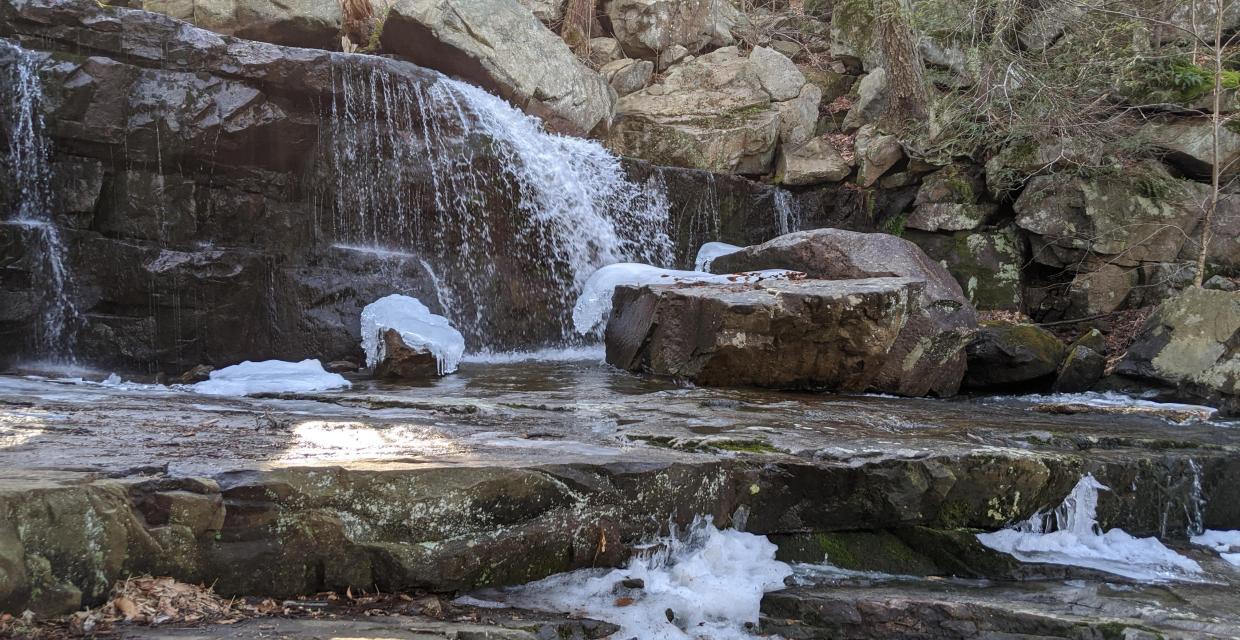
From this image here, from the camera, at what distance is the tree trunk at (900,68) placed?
12.8 m

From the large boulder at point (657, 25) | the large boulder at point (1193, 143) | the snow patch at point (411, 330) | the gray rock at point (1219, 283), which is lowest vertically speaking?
the snow patch at point (411, 330)

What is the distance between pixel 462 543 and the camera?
8.78ft

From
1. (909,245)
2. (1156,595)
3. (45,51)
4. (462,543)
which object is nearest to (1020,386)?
(909,245)

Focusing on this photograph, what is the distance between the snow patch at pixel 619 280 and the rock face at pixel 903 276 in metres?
0.35

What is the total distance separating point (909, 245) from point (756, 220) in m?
3.51

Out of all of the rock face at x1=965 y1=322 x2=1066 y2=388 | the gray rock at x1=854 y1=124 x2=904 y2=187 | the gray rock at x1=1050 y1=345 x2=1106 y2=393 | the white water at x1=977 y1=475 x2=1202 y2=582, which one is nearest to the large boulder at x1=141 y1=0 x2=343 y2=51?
the gray rock at x1=854 y1=124 x2=904 y2=187

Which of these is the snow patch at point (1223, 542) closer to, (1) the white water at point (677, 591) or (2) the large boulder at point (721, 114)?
(1) the white water at point (677, 591)

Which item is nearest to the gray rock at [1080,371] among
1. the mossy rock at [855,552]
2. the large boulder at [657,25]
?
the mossy rock at [855,552]

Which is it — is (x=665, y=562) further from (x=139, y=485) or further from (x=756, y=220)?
(x=756, y=220)

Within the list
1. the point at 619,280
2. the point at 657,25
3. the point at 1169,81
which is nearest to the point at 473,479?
the point at 619,280

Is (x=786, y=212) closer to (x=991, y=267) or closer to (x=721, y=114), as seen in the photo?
(x=721, y=114)

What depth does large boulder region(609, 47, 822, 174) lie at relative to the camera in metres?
13.6

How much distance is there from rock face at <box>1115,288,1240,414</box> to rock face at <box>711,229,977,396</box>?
5.09 ft

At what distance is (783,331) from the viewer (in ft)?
23.2
